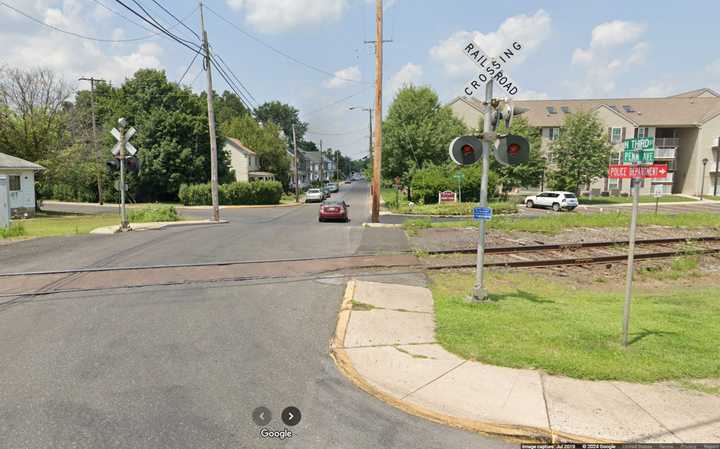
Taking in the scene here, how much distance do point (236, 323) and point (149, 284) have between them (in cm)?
332

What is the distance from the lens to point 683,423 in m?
3.94

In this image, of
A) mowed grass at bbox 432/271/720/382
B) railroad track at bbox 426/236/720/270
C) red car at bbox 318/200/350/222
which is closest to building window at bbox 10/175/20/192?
red car at bbox 318/200/350/222

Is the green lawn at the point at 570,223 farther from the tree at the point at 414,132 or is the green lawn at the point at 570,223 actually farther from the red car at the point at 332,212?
the tree at the point at 414,132

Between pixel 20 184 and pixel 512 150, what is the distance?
3416 centimetres

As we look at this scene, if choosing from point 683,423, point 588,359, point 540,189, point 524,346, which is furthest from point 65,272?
point 540,189

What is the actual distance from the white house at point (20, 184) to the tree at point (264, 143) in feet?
133

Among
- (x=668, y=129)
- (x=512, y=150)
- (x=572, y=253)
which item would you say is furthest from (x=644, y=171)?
(x=668, y=129)

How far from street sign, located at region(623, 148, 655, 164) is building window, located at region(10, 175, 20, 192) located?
35.5m

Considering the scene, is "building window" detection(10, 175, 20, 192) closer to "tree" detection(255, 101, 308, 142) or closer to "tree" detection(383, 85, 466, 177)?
"tree" detection(383, 85, 466, 177)

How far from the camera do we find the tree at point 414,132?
46938 millimetres

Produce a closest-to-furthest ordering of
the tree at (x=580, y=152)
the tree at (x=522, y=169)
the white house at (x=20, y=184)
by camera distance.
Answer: the white house at (x=20, y=184) → the tree at (x=522, y=169) → the tree at (x=580, y=152)

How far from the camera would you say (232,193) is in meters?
46.0

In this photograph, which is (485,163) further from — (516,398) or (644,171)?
(516,398)

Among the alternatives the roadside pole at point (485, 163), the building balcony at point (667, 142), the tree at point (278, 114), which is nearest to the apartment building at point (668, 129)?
the building balcony at point (667, 142)
